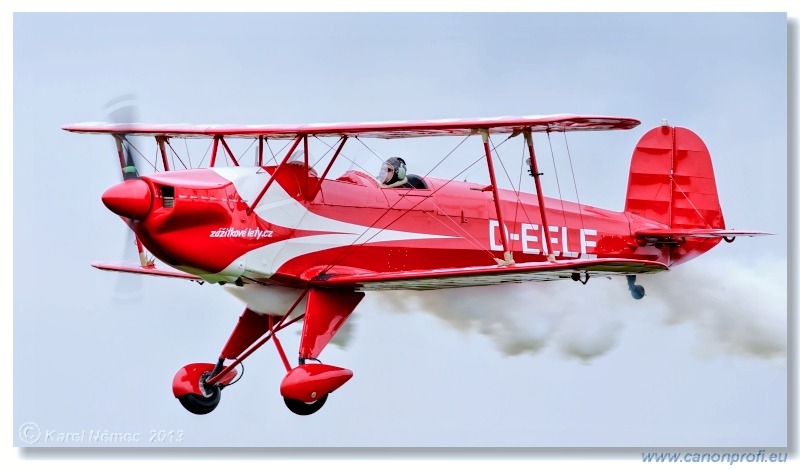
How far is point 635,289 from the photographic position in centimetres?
1664

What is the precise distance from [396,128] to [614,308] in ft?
12.1

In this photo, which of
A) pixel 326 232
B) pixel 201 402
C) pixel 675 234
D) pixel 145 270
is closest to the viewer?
pixel 326 232

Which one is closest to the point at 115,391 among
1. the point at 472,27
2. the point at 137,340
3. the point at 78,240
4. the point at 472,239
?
the point at 137,340

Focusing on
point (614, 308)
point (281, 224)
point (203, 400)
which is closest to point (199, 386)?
point (203, 400)

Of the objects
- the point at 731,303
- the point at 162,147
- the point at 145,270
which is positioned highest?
the point at 162,147

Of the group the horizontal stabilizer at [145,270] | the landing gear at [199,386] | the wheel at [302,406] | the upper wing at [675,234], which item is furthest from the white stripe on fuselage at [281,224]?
the upper wing at [675,234]

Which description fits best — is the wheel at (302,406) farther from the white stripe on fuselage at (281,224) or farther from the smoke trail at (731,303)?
the smoke trail at (731,303)

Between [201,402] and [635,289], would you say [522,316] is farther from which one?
[201,402]

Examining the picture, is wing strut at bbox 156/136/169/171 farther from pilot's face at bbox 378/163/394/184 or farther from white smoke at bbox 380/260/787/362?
white smoke at bbox 380/260/787/362

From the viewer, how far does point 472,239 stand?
15531 millimetres

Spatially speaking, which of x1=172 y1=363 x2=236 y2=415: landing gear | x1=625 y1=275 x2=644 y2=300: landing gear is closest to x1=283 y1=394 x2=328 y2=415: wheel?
x1=172 y1=363 x2=236 y2=415: landing gear

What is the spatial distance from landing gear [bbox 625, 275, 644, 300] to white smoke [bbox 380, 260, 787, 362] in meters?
0.06

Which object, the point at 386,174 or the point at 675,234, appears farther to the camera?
the point at 675,234

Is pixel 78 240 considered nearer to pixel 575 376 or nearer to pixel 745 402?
pixel 575 376
